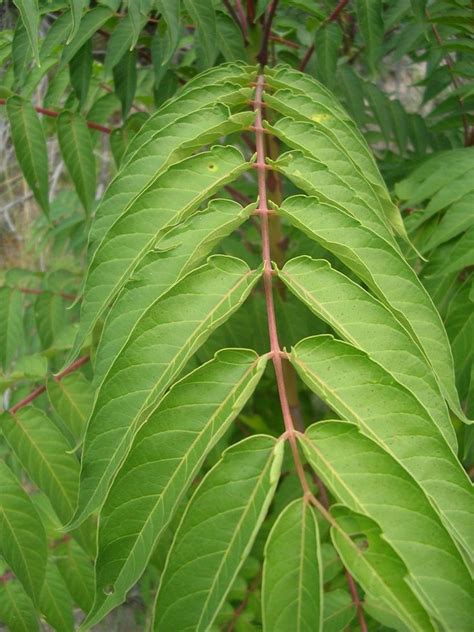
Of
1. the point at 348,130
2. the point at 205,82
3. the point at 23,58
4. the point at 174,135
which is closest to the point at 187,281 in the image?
the point at 174,135

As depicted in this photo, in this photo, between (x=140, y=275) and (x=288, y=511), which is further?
(x=140, y=275)

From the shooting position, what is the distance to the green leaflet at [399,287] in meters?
0.79

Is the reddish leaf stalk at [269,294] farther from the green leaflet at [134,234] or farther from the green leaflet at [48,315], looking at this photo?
the green leaflet at [48,315]

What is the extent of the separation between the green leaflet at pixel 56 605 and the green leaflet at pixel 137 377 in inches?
26.0

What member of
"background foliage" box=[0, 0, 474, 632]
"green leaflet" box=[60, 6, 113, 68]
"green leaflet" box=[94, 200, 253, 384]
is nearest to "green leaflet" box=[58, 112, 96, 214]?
"background foliage" box=[0, 0, 474, 632]

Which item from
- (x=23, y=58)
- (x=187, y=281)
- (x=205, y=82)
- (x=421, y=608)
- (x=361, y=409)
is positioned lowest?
(x=421, y=608)

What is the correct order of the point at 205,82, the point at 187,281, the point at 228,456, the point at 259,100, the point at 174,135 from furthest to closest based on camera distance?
the point at 205,82 < the point at 259,100 < the point at 174,135 < the point at 187,281 < the point at 228,456

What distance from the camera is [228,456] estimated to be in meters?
0.65

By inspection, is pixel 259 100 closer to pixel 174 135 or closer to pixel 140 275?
pixel 174 135

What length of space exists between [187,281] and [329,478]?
26 centimetres

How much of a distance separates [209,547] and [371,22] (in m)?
1.18

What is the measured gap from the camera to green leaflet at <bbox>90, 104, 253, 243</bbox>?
98 centimetres

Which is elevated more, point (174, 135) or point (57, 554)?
point (174, 135)

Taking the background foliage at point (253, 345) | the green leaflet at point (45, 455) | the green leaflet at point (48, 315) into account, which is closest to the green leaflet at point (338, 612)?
the background foliage at point (253, 345)
